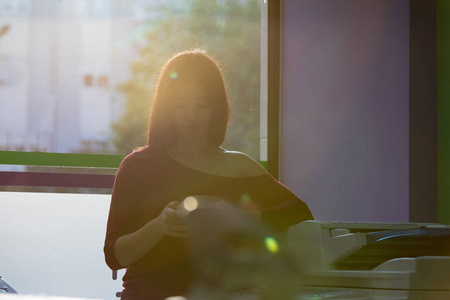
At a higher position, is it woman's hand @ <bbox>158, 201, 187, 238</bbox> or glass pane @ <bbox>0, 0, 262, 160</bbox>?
glass pane @ <bbox>0, 0, 262, 160</bbox>

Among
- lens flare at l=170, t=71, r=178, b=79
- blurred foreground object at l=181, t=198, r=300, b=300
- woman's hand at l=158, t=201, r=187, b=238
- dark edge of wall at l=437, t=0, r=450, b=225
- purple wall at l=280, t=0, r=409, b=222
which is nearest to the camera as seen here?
blurred foreground object at l=181, t=198, r=300, b=300

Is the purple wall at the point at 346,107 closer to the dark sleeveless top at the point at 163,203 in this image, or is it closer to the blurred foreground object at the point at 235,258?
the dark sleeveless top at the point at 163,203

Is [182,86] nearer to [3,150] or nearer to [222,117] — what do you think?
[222,117]

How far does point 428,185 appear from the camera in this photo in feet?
9.86

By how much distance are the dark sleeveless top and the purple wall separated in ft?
5.25

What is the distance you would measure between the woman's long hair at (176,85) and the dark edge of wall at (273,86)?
161 centimetres

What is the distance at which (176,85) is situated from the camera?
1410mm

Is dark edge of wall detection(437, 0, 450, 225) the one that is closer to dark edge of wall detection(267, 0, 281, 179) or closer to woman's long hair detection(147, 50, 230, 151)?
dark edge of wall detection(267, 0, 281, 179)

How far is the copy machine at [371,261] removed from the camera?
2.90 ft

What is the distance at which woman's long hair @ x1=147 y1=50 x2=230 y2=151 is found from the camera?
4.67 feet

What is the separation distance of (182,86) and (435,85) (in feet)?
6.91

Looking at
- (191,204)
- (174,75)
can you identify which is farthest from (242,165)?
(191,204)

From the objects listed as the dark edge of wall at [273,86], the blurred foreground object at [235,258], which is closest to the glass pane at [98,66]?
the dark edge of wall at [273,86]

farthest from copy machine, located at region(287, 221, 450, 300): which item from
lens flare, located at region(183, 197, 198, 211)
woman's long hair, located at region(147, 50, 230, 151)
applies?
woman's long hair, located at region(147, 50, 230, 151)
